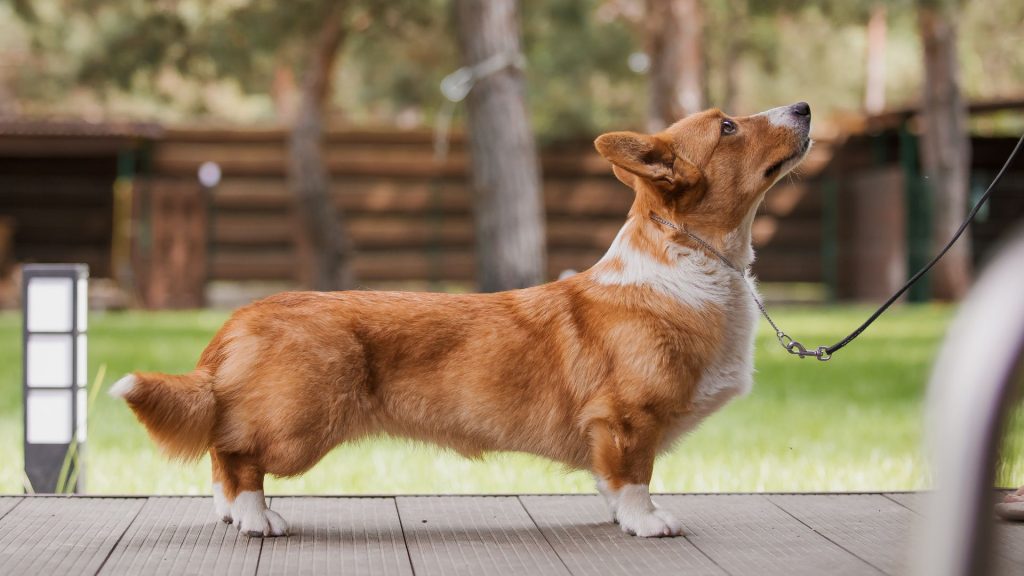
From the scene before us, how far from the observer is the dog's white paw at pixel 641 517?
312cm

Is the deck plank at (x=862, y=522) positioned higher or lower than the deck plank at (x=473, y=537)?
higher

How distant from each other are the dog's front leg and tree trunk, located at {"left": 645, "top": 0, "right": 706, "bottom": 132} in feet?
36.9

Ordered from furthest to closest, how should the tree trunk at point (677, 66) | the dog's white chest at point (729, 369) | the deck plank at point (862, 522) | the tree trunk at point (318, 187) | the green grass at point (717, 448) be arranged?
the tree trunk at point (677, 66)
the tree trunk at point (318, 187)
the green grass at point (717, 448)
the dog's white chest at point (729, 369)
the deck plank at point (862, 522)

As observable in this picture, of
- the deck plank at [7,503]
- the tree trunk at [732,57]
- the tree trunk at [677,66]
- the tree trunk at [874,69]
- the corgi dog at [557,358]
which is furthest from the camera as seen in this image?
the tree trunk at [874,69]

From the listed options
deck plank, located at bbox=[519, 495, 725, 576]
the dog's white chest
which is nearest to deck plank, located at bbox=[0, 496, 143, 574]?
deck plank, located at bbox=[519, 495, 725, 576]

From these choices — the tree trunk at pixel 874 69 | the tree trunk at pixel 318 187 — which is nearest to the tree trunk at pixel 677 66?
the tree trunk at pixel 318 187

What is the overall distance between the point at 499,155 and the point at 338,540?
5.72 meters

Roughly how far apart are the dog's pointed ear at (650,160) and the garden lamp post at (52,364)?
1761mm

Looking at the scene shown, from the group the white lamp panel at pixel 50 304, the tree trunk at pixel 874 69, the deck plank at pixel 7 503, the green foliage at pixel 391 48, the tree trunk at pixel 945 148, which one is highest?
the tree trunk at pixel 874 69

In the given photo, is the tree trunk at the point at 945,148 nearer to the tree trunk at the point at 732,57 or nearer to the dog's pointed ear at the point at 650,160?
the tree trunk at the point at 732,57

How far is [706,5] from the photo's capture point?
64.6 ft

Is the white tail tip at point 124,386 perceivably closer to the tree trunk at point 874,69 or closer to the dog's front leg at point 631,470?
the dog's front leg at point 631,470

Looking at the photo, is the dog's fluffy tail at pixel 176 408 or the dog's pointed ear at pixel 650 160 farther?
the dog's pointed ear at pixel 650 160

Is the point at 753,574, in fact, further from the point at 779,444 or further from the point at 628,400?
the point at 779,444
